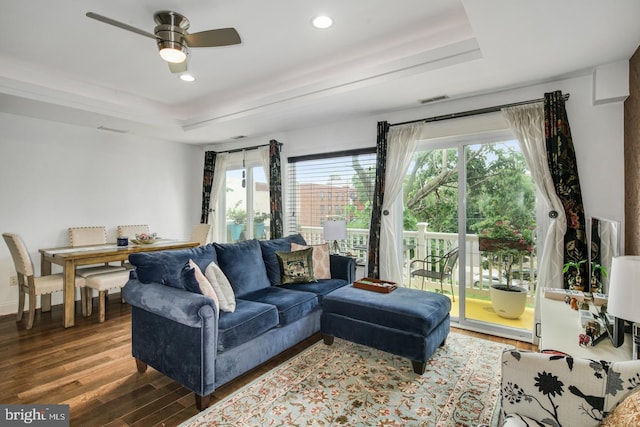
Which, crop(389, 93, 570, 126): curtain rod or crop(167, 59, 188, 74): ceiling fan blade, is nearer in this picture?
crop(167, 59, 188, 74): ceiling fan blade

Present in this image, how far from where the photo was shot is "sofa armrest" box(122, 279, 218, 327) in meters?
2.09

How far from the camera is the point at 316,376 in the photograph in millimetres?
2545

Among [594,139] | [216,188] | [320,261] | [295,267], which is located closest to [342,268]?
[320,261]

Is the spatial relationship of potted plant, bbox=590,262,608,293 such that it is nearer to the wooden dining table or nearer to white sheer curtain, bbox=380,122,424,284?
white sheer curtain, bbox=380,122,424,284

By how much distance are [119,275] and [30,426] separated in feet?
7.35

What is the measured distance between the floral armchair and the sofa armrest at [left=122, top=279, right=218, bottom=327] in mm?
1700

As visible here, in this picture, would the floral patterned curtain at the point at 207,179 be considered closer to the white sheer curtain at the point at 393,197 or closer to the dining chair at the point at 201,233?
the dining chair at the point at 201,233

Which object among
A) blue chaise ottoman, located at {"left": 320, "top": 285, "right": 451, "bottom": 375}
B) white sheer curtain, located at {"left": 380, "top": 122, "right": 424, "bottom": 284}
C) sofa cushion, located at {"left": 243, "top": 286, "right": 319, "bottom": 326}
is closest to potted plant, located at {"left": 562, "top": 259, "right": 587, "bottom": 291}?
blue chaise ottoman, located at {"left": 320, "top": 285, "right": 451, "bottom": 375}

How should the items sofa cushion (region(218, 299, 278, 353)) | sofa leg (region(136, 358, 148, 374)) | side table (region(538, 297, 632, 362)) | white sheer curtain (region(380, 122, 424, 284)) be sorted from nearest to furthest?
side table (region(538, 297, 632, 362))
sofa cushion (region(218, 299, 278, 353))
sofa leg (region(136, 358, 148, 374))
white sheer curtain (region(380, 122, 424, 284))

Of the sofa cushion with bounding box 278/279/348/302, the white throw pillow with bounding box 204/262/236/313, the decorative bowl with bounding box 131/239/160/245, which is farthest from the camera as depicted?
the decorative bowl with bounding box 131/239/160/245

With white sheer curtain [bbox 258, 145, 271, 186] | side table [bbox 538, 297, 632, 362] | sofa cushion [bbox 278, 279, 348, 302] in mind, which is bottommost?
sofa cushion [bbox 278, 279, 348, 302]

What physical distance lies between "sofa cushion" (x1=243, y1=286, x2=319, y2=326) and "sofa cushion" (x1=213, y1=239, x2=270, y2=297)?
0.31 feet

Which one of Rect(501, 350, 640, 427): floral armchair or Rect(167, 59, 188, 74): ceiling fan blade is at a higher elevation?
Rect(167, 59, 188, 74): ceiling fan blade

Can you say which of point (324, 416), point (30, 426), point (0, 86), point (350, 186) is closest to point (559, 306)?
point (324, 416)
